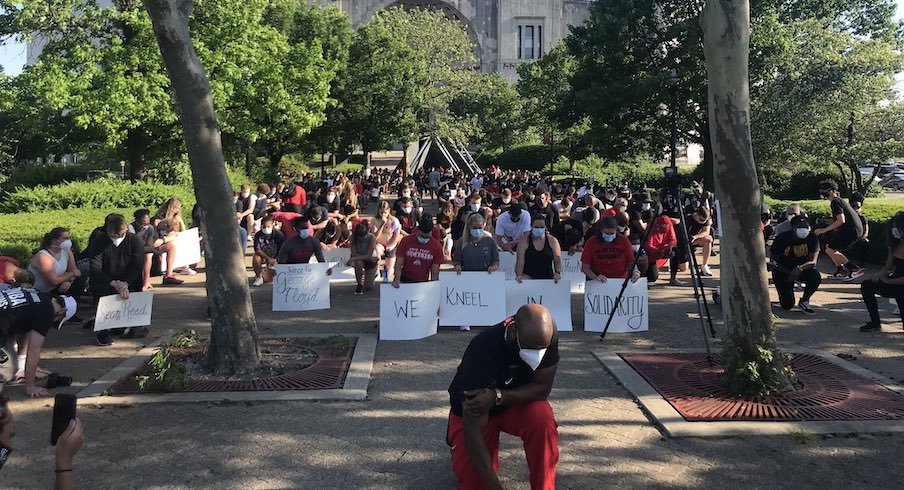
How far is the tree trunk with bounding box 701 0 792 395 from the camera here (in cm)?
693

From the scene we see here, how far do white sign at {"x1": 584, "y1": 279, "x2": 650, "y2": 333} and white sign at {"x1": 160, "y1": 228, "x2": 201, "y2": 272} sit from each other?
8304 mm

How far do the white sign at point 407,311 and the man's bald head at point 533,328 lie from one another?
5178mm

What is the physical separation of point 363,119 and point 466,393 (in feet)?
126

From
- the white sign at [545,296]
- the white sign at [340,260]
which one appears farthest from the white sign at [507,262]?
the white sign at [340,260]

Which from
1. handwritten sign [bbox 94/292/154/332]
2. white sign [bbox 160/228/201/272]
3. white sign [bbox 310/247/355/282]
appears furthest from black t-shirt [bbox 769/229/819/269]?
white sign [bbox 160/228/201/272]

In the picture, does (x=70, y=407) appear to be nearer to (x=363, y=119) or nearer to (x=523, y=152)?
(x=363, y=119)

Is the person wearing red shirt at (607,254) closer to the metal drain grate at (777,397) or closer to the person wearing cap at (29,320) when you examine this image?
the metal drain grate at (777,397)

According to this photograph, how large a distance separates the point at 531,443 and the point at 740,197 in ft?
11.8

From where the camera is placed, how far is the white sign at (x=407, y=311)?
31.0 ft

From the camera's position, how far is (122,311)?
30.5 feet

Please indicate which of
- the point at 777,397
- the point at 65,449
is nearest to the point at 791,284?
the point at 777,397

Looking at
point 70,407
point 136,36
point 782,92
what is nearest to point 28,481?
point 70,407

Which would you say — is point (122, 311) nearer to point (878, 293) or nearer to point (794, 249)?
point (794, 249)

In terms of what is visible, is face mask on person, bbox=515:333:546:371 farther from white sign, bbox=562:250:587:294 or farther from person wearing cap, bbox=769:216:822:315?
white sign, bbox=562:250:587:294
